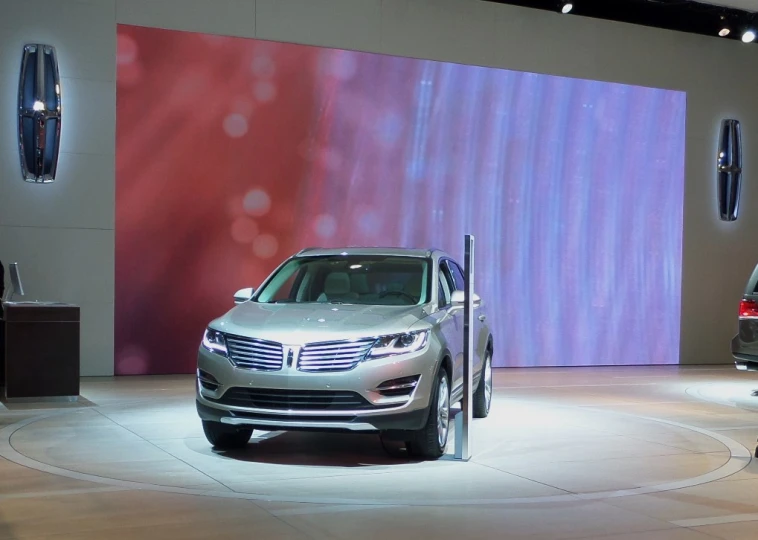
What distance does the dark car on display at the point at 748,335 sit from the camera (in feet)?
40.3

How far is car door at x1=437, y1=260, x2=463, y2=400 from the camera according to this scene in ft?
27.2

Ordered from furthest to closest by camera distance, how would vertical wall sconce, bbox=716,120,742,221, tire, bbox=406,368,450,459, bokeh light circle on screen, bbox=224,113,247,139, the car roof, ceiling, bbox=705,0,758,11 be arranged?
1. vertical wall sconce, bbox=716,120,742,221
2. ceiling, bbox=705,0,758,11
3. bokeh light circle on screen, bbox=224,113,247,139
4. the car roof
5. tire, bbox=406,368,450,459

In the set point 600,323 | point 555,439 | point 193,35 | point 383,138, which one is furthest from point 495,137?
point 555,439

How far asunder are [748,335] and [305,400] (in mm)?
7219

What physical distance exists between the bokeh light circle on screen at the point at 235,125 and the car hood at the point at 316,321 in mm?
6466

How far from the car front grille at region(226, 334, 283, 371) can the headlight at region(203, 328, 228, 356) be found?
2.6 inches

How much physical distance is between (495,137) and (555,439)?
8.12 metres

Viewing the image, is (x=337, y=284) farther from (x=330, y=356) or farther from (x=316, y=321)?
(x=330, y=356)

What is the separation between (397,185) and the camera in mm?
15375

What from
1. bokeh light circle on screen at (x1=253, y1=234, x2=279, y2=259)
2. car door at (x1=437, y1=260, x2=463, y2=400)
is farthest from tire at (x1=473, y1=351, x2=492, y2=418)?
bokeh light circle on screen at (x1=253, y1=234, x2=279, y2=259)

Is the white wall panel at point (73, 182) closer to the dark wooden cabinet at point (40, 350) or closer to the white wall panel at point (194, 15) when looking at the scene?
the white wall panel at point (194, 15)

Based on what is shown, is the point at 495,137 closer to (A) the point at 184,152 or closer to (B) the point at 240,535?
(A) the point at 184,152

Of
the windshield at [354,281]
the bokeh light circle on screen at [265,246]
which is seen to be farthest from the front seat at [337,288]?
the bokeh light circle on screen at [265,246]

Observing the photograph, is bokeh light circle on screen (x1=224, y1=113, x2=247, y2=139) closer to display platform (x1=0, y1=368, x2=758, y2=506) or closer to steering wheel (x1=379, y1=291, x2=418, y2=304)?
display platform (x1=0, y1=368, x2=758, y2=506)
